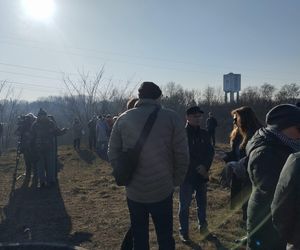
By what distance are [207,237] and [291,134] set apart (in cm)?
335

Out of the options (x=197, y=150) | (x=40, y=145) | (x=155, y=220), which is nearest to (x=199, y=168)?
(x=197, y=150)

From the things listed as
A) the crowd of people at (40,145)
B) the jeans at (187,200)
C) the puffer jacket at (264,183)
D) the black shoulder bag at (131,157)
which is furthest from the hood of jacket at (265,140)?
the crowd of people at (40,145)

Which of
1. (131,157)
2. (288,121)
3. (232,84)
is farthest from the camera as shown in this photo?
(232,84)

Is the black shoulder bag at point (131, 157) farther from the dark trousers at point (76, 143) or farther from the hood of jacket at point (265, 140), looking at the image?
the dark trousers at point (76, 143)

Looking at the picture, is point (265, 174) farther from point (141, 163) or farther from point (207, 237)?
point (207, 237)

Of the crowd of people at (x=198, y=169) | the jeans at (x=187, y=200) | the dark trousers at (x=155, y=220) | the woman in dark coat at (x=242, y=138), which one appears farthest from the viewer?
the jeans at (x=187, y=200)

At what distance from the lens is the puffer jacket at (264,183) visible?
3086mm

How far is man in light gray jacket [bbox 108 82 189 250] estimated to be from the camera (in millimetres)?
3900

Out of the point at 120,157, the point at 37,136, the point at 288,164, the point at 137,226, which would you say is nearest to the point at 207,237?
the point at 137,226

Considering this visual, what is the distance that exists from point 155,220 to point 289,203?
68.9 inches

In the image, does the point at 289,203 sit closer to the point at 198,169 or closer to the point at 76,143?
the point at 198,169

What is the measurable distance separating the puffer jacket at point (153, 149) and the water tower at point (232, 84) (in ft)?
155

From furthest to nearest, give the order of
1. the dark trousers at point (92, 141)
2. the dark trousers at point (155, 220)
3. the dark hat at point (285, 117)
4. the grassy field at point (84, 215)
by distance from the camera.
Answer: the dark trousers at point (92, 141), the grassy field at point (84, 215), the dark trousers at point (155, 220), the dark hat at point (285, 117)

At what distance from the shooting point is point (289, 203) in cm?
253
